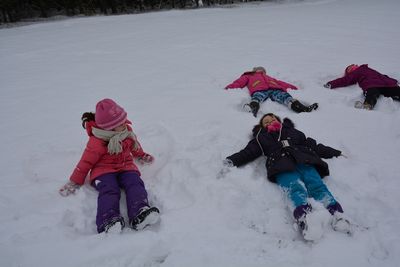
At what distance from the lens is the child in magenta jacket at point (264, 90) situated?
16.3 feet

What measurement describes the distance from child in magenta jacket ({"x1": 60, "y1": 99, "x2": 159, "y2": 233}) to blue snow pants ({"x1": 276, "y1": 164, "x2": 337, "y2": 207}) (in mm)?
1415

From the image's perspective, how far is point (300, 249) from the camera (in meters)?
2.64

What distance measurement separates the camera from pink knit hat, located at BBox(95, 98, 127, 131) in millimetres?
3488

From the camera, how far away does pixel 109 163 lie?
358 cm

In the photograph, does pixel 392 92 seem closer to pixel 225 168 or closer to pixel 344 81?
pixel 344 81

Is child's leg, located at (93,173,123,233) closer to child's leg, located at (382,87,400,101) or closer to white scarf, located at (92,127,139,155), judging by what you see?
white scarf, located at (92,127,139,155)

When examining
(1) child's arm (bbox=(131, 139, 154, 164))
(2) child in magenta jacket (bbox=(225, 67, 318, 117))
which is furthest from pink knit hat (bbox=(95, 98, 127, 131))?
(2) child in magenta jacket (bbox=(225, 67, 318, 117))

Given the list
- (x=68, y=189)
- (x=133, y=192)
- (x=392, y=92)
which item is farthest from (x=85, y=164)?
(x=392, y=92)

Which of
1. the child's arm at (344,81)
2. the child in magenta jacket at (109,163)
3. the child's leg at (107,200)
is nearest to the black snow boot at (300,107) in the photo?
the child's arm at (344,81)

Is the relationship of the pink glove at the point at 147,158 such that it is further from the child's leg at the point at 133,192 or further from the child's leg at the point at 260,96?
the child's leg at the point at 260,96

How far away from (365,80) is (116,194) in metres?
4.48

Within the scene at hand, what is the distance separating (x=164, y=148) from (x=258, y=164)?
127 centimetres

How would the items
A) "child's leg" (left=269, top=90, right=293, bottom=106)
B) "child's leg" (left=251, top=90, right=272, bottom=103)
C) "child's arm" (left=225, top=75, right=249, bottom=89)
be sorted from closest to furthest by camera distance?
"child's leg" (left=269, top=90, right=293, bottom=106), "child's leg" (left=251, top=90, right=272, bottom=103), "child's arm" (left=225, top=75, right=249, bottom=89)

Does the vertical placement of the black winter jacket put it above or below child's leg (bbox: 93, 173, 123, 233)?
above
